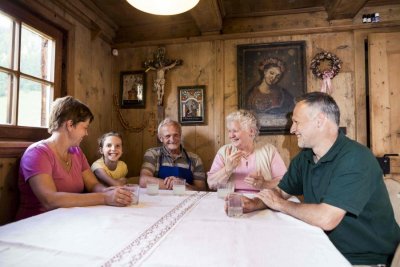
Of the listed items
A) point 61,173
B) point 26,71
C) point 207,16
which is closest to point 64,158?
point 61,173

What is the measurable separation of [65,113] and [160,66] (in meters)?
1.45

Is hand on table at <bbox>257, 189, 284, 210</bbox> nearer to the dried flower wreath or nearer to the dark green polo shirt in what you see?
the dark green polo shirt

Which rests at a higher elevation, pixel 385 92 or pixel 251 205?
pixel 385 92

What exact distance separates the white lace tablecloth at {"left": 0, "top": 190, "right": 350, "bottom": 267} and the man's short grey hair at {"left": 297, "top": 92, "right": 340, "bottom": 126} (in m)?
0.53

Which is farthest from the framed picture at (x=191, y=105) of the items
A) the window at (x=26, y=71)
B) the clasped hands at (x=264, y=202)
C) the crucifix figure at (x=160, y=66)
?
the clasped hands at (x=264, y=202)

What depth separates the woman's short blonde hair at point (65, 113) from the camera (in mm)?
1584

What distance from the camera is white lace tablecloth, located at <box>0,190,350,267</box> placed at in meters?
0.70

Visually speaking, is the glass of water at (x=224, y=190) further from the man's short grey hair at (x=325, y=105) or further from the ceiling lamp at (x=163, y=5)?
the ceiling lamp at (x=163, y=5)

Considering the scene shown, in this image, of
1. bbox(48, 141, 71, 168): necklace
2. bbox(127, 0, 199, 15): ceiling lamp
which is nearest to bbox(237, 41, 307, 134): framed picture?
bbox(127, 0, 199, 15): ceiling lamp

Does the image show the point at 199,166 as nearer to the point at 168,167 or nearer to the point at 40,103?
the point at 168,167

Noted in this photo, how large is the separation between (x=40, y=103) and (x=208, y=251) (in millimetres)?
1986

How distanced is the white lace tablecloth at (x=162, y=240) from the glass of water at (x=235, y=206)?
0.04 metres

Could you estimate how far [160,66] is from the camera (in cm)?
284

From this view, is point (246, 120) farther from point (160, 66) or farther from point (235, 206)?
point (160, 66)
